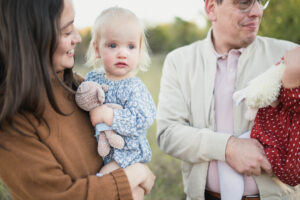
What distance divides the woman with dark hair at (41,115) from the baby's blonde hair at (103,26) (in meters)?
0.22

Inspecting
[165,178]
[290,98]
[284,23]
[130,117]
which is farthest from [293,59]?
[284,23]

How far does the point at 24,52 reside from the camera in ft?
4.21

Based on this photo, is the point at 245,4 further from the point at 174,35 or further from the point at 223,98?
the point at 174,35

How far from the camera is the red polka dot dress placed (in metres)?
1.66

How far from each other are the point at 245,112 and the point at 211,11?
882 millimetres

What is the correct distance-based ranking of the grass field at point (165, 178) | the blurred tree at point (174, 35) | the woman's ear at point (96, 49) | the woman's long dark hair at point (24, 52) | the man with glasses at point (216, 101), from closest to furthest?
the woman's long dark hair at point (24, 52) < the woman's ear at point (96, 49) < the man with glasses at point (216, 101) < the grass field at point (165, 178) < the blurred tree at point (174, 35)

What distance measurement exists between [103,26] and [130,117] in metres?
0.52

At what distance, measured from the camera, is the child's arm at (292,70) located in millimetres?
1523

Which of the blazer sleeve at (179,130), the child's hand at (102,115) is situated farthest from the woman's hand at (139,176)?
the blazer sleeve at (179,130)

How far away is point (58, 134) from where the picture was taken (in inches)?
56.9

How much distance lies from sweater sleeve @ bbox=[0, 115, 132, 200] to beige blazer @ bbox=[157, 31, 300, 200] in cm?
82

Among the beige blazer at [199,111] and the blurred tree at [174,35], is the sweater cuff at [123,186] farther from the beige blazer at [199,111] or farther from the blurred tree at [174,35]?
the blurred tree at [174,35]

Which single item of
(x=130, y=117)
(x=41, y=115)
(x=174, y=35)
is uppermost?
(x=41, y=115)

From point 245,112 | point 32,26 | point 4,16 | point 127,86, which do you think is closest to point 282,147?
point 245,112
